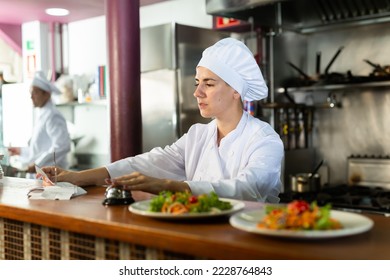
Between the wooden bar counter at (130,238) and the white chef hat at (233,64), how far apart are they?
2.31 feet

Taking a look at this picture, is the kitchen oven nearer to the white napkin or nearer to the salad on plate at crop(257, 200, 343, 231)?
the white napkin

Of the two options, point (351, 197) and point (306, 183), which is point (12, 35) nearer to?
point (306, 183)

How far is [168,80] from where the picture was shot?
4742mm

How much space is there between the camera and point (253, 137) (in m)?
2.44

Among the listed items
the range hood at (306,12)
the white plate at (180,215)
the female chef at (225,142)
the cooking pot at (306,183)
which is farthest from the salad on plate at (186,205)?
the cooking pot at (306,183)

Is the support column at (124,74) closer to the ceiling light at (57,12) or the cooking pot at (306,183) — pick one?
the cooking pot at (306,183)

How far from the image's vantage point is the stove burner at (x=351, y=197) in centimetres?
355

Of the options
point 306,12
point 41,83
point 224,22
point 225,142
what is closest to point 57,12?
point 41,83

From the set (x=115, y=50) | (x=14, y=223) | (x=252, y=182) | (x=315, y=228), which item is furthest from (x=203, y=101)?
(x=115, y=50)

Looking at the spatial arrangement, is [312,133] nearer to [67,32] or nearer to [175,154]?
[175,154]

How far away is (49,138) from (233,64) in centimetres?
315

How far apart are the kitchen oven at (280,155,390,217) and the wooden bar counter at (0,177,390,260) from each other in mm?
1950

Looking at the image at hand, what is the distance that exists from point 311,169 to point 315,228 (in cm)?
346

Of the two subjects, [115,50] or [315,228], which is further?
[115,50]
